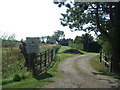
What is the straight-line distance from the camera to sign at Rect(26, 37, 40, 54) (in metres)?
10.0

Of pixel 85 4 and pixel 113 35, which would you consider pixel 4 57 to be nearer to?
pixel 85 4

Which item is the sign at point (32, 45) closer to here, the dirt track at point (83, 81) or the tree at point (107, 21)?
the dirt track at point (83, 81)

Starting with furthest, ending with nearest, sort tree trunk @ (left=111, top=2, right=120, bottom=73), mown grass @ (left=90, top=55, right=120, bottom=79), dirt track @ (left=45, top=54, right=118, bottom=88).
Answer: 1. tree trunk @ (left=111, top=2, right=120, bottom=73)
2. mown grass @ (left=90, top=55, right=120, bottom=79)
3. dirt track @ (left=45, top=54, right=118, bottom=88)

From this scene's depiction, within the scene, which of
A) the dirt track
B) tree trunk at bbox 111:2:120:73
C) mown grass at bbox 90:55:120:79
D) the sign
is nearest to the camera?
the dirt track

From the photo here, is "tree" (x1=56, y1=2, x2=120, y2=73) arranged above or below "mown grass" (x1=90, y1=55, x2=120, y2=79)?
above

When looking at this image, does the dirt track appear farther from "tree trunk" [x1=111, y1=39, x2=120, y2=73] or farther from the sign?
"tree trunk" [x1=111, y1=39, x2=120, y2=73]

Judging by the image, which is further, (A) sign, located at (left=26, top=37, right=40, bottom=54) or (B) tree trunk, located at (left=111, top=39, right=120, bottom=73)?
(B) tree trunk, located at (left=111, top=39, right=120, bottom=73)

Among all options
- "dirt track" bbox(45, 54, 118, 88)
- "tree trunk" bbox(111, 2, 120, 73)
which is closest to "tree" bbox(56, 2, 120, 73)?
"tree trunk" bbox(111, 2, 120, 73)

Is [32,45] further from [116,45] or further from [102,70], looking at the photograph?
[116,45]

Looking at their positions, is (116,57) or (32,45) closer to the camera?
(32,45)

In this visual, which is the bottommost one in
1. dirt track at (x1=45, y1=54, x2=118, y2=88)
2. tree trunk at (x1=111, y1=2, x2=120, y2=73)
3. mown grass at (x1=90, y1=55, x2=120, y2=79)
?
mown grass at (x1=90, y1=55, x2=120, y2=79)

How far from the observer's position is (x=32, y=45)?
10.3 m

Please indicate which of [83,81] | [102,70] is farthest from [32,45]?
[102,70]

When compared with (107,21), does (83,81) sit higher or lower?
lower
